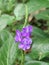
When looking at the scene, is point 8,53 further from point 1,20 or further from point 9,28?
point 9,28

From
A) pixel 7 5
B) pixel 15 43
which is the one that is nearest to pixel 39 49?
pixel 15 43

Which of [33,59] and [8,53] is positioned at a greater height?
[8,53]

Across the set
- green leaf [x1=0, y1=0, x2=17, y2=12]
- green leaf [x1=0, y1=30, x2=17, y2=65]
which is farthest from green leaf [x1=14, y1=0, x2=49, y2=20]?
green leaf [x1=0, y1=30, x2=17, y2=65]

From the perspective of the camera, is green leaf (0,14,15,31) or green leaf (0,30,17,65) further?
green leaf (0,14,15,31)

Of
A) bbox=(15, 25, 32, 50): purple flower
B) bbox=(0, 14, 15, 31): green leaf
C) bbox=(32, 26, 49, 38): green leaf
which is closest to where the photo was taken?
bbox=(15, 25, 32, 50): purple flower

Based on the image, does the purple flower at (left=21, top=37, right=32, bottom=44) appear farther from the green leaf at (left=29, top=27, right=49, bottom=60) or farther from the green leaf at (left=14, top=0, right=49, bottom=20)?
the green leaf at (left=14, top=0, right=49, bottom=20)

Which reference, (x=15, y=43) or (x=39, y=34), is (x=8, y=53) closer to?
(x=15, y=43)

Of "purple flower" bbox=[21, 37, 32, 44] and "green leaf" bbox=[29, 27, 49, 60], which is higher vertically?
"purple flower" bbox=[21, 37, 32, 44]

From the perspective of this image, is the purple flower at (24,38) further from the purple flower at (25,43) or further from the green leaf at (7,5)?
the green leaf at (7,5)

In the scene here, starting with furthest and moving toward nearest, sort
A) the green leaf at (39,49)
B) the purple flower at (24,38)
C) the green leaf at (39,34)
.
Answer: the green leaf at (39,34) → the green leaf at (39,49) → the purple flower at (24,38)

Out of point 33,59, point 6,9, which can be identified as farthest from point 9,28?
point 33,59

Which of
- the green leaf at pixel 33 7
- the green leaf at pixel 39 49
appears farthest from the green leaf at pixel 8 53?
the green leaf at pixel 33 7
